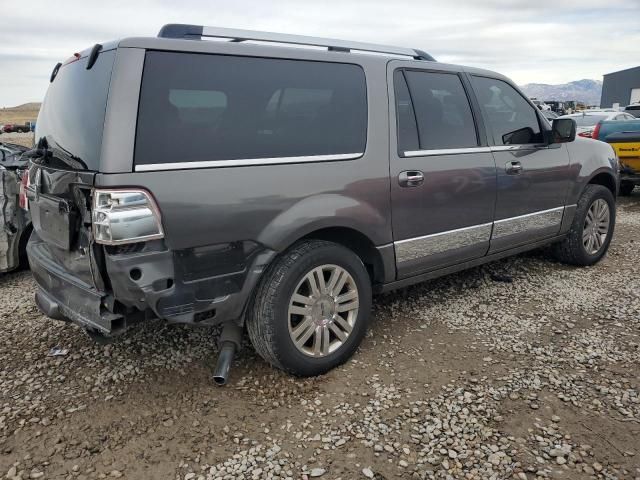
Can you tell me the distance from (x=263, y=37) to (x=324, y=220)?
3.70 feet

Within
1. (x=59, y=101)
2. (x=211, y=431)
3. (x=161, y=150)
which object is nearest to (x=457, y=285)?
(x=211, y=431)

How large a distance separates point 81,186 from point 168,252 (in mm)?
534

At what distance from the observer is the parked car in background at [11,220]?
4.95 metres

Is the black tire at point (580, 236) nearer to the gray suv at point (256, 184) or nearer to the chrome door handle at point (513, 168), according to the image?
the chrome door handle at point (513, 168)

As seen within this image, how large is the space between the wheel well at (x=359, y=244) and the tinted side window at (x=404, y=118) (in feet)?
2.10

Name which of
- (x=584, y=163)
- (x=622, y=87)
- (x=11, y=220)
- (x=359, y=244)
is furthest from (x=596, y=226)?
(x=622, y=87)

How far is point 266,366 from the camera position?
3.26m

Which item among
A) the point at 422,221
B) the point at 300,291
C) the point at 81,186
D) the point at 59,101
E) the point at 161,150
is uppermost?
the point at 59,101

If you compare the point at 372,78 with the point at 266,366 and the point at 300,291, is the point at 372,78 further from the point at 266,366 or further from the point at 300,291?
the point at 266,366

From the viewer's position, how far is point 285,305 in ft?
9.43

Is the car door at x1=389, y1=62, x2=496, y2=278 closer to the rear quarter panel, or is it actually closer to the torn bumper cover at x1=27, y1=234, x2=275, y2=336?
the torn bumper cover at x1=27, y1=234, x2=275, y2=336

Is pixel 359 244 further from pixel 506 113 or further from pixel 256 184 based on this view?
pixel 506 113

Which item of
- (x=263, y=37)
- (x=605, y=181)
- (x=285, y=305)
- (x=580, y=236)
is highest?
(x=263, y=37)

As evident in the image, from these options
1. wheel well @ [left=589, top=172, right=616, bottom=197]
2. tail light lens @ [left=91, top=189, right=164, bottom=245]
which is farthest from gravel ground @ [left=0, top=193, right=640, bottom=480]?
wheel well @ [left=589, top=172, right=616, bottom=197]
